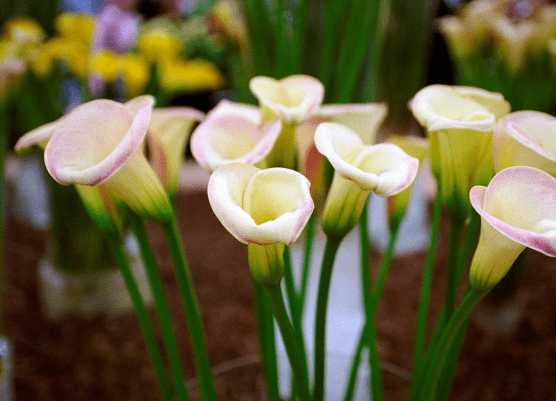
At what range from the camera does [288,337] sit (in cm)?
12

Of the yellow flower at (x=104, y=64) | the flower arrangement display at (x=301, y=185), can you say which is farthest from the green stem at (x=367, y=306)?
the yellow flower at (x=104, y=64)

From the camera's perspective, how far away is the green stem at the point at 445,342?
114mm

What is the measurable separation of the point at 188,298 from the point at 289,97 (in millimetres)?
73

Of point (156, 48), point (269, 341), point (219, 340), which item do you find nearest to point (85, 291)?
point (219, 340)

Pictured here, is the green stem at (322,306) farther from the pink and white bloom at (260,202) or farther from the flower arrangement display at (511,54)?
the flower arrangement display at (511,54)

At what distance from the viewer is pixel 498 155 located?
0.12 metres

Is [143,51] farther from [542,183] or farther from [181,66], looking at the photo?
[542,183]

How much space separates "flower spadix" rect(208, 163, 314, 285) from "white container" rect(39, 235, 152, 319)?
1.24ft

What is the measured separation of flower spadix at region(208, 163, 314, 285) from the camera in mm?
95

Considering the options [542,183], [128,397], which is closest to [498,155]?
[542,183]

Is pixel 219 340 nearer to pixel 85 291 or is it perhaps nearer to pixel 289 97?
pixel 85 291

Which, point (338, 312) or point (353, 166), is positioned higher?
point (353, 166)

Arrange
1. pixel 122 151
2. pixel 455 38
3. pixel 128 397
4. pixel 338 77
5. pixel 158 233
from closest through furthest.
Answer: pixel 122 151
pixel 338 77
pixel 128 397
pixel 455 38
pixel 158 233

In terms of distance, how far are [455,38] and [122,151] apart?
501mm
